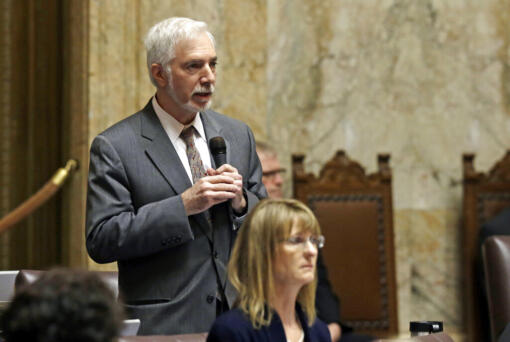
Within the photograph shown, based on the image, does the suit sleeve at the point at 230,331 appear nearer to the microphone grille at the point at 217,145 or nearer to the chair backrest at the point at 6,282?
the microphone grille at the point at 217,145

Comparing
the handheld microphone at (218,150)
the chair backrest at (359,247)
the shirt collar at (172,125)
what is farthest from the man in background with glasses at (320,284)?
the handheld microphone at (218,150)

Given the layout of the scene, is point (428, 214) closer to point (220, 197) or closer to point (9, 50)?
point (9, 50)

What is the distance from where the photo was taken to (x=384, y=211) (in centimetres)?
597

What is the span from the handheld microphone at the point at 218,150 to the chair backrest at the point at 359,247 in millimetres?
2889

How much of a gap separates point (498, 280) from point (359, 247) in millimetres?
2448

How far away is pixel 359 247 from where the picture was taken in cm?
585

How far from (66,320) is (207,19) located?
441 cm

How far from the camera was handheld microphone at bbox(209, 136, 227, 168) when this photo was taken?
2955 millimetres

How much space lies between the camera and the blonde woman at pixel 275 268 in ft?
7.46

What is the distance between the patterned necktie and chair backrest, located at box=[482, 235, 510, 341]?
1244 mm

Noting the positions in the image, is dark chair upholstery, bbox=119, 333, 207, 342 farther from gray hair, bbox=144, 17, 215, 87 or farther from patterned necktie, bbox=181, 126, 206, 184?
gray hair, bbox=144, 17, 215, 87

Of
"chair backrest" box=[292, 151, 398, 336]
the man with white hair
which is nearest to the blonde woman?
the man with white hair

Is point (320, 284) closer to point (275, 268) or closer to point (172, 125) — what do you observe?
point (172, 125)

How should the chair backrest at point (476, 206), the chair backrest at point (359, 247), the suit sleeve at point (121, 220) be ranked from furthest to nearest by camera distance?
the chair backrest at point (476, 206) → the chair backrest at point (359, 247) → the suit sleeve at point (121, 220)
